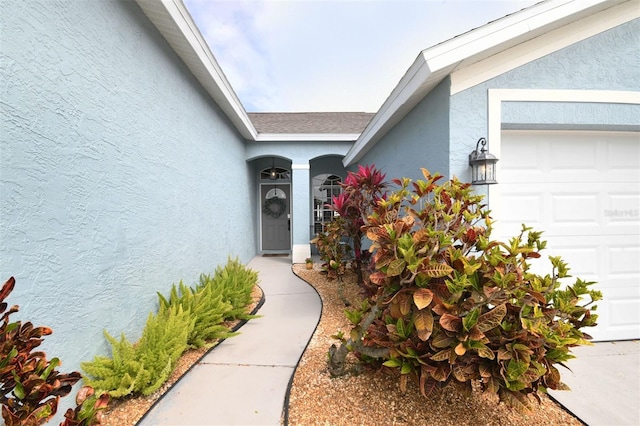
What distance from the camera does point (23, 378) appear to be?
94cm

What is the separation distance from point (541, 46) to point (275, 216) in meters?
7.28

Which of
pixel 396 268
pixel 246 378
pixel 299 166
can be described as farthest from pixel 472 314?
pixel 299 166

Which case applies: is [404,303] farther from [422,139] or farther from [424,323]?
[422,139]

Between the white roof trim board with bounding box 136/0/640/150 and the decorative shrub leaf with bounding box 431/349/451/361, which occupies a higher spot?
the white roof trim board with bounding box 136/0/640/150

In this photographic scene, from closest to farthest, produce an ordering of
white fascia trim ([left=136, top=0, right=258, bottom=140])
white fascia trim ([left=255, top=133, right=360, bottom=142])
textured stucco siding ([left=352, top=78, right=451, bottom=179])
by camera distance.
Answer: white fascia trim ([left=136, top=0, right=258, bottom=140]), textured stucco siding ([left=352, top=78, right=451, bottom=179]), white fascia trim ([left=255, top=133, right=360, bottom=142])

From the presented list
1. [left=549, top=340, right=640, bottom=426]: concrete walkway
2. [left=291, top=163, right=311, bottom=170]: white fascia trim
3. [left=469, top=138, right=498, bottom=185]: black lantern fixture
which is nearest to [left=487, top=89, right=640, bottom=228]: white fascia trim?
[left=469, top=138, right=498, bottom=185]: black lantern fixture

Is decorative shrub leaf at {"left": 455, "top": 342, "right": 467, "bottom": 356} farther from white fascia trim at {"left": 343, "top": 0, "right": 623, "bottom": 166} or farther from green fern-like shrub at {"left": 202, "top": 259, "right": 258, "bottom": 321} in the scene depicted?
green fern-like shrub at {"left": 202, "top": 259, "right": 258, "bottom": 321}

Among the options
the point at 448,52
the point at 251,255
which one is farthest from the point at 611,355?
the point at 251,255

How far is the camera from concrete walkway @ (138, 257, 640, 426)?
5.65ft

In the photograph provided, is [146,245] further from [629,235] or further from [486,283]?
[629,235]

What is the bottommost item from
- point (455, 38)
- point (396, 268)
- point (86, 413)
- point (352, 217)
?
point (86, 413)

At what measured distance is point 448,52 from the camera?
2.34 metres

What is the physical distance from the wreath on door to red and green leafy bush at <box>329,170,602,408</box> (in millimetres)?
7000

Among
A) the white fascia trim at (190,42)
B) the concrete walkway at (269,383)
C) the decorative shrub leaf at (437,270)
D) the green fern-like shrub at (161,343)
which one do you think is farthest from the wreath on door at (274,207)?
the decorative shrub leaf at (437,270)
